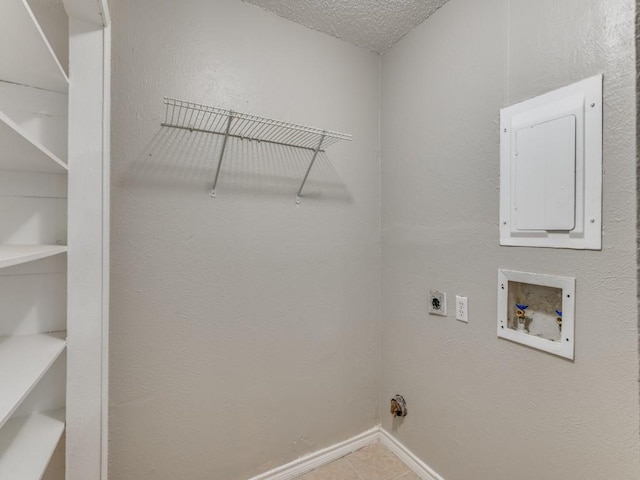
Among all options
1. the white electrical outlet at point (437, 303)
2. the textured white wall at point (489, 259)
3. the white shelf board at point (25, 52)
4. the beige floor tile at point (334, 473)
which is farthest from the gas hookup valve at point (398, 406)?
the white shelf board at point (25, 52)

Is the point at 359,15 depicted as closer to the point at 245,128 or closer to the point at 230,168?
the point at 245,128

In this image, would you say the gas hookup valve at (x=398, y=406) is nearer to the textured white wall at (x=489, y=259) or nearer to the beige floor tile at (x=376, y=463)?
the textured white wall at (x=489, y=259)

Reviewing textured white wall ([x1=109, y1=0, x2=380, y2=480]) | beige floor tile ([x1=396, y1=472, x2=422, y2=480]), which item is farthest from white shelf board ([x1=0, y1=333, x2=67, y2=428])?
beige floor tile ([x1=396, y1=472, x2=422, y2=480])

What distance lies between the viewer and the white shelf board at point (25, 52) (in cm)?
68

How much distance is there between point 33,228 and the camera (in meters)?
1.00

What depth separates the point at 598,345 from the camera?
950 mm

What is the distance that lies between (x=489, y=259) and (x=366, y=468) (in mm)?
1307

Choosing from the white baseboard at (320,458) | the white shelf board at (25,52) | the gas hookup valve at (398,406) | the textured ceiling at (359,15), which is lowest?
the white baseboard at (320,458)

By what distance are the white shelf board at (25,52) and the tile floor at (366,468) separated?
2034mm

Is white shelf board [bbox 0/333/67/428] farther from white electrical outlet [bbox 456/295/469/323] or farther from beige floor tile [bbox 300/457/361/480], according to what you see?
white electrical outlet [bbox 456/295/469/323]

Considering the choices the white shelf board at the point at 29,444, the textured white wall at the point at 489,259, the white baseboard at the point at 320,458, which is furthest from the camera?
the white baseboard at the point at 320,458

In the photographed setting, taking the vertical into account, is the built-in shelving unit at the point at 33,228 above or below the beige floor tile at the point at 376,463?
above

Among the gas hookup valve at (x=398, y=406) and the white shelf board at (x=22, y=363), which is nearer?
the white shelf board at (x=22, y=363)

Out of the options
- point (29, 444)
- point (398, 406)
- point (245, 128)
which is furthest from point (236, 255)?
point (398, 406)
